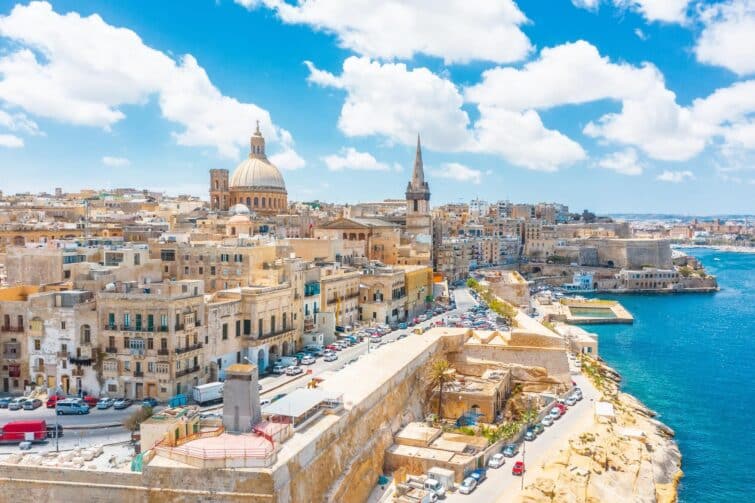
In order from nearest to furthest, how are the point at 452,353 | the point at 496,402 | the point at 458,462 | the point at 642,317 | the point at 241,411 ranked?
the point at 241,411 < the point at 458,462 < the point at 496,402 < the point at 452,353 < the point at 642,317

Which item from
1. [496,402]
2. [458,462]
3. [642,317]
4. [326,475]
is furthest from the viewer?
[642,317]

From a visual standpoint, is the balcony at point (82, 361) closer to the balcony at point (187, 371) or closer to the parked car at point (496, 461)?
the balcony at point (187, 371)

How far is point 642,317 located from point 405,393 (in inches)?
2073

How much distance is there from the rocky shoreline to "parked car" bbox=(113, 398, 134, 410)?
1529 centimetres

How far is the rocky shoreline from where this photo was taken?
24125 mm

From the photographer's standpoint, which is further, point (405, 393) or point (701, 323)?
point (701, 323)

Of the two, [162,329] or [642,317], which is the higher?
[162,329]

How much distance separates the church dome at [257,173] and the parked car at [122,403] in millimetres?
44720

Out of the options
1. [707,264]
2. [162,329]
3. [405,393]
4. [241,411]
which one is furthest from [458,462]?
[707,264]

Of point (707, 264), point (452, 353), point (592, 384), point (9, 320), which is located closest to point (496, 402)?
point (452, 353)

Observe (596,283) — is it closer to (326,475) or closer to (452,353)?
(452,353)

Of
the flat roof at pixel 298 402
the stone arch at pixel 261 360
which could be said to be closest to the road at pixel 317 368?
the stone arch at pixel 261 360

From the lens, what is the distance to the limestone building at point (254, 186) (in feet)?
234

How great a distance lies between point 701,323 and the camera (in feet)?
231
